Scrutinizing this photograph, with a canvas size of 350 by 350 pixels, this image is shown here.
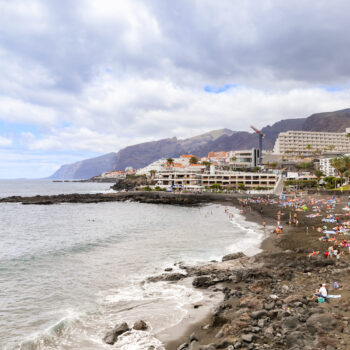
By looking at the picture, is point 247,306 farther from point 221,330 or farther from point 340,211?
point 340,211

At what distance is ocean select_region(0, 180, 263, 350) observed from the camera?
1283cm

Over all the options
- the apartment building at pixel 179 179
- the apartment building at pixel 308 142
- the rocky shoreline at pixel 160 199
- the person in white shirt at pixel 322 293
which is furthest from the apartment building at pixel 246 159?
the person in white shirt at pixel 322 293

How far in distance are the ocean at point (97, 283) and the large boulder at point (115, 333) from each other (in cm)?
25

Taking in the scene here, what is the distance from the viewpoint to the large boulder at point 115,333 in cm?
1184

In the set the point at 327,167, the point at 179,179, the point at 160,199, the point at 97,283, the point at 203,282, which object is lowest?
the point at 97,283

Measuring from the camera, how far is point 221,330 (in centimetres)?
1130

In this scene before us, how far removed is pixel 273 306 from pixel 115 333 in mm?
6873

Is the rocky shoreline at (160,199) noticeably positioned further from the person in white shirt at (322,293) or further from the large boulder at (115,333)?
the large boulder at (115,333)

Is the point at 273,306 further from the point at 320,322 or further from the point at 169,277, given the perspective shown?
the point at 169,277

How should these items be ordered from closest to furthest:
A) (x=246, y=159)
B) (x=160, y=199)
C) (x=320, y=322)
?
(x=320, y=322), (x=160, y=199), (x=246, y=159)

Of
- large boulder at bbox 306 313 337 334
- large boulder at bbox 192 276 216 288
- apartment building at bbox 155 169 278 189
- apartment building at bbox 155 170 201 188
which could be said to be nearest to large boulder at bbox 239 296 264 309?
large boulder at bbox 306 313 337 334

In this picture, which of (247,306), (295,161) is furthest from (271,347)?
(295,161)

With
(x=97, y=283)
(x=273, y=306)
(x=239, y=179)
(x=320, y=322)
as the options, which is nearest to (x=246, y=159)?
(x=239, y=179)

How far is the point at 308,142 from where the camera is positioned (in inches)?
6816
